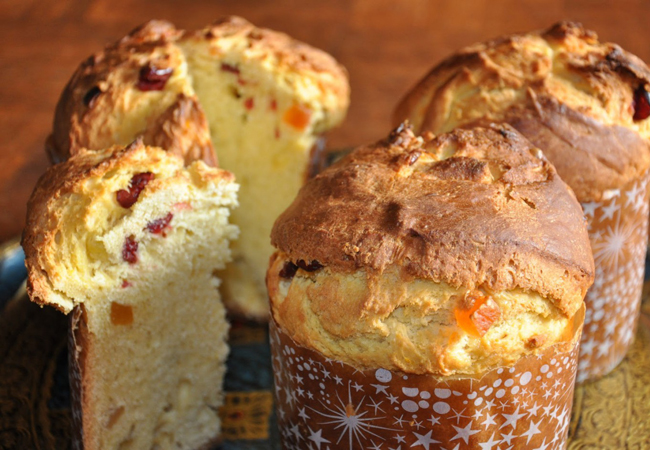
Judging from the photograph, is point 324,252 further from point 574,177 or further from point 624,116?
point 624,116

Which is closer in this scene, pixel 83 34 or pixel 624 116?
pixel 624 116

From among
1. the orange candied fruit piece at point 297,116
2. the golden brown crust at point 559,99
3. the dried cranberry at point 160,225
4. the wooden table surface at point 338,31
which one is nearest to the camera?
the dried cranberry at point 160,225

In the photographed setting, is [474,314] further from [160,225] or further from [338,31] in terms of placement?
[338,31]

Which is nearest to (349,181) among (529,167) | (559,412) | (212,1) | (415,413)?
(529,167)

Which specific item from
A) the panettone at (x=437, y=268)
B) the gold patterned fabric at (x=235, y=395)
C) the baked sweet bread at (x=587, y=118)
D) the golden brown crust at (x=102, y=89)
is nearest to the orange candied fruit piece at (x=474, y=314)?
the panettone at (x=437, y=268)

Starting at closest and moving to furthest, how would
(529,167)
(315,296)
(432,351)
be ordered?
(432,351) → (315,296) → (529,167)

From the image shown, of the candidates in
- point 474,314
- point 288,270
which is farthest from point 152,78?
point 474,314

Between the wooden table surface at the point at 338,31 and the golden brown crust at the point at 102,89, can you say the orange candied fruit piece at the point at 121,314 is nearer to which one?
the golden brown crust at the point at 102,89
